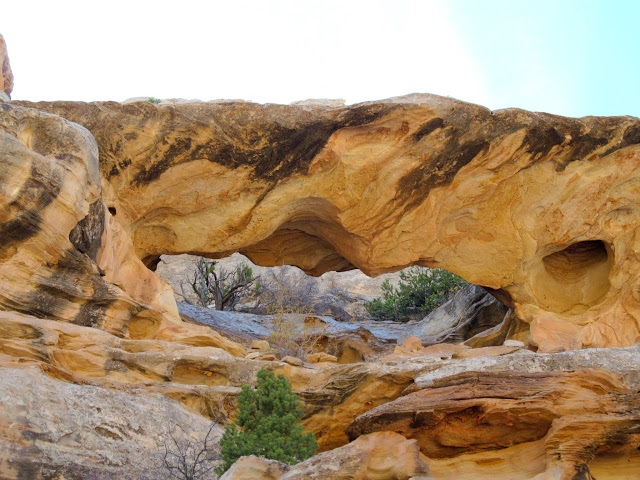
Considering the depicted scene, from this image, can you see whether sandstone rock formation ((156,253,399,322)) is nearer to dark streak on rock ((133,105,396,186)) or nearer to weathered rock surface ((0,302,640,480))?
dark streak on rock ((133,105,396,186))

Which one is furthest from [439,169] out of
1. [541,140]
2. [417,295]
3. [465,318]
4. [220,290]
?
[417,295]

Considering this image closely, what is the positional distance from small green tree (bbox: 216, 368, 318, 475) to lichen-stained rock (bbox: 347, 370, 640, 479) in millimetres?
677

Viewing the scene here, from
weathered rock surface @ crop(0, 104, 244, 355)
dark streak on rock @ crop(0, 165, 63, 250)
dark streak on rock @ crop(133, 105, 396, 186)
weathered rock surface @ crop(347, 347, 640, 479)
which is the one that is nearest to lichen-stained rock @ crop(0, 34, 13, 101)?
dark streak on rock @ crop(133, 105, 396, 186)

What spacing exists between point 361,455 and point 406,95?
900 centimetres

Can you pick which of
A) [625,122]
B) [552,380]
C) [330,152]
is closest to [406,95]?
[330,152]

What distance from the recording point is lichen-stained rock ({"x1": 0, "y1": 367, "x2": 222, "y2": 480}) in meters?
7.19

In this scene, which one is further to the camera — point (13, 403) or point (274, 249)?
point (274, 249)

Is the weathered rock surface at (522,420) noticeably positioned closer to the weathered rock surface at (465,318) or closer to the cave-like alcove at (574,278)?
the cave-like alcove at (574,278)

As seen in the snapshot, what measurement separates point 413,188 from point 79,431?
9328 mm

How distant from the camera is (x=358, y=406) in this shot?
11016 millimetres

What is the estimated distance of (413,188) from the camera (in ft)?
50.1

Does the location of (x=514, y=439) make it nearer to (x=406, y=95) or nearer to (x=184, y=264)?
(x=406, y=95)

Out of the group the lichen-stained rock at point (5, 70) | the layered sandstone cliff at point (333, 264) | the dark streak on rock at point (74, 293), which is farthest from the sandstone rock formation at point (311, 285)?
the lichen-stained rock at point (5, 70)

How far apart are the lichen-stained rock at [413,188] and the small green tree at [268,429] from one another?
6.19 meters
